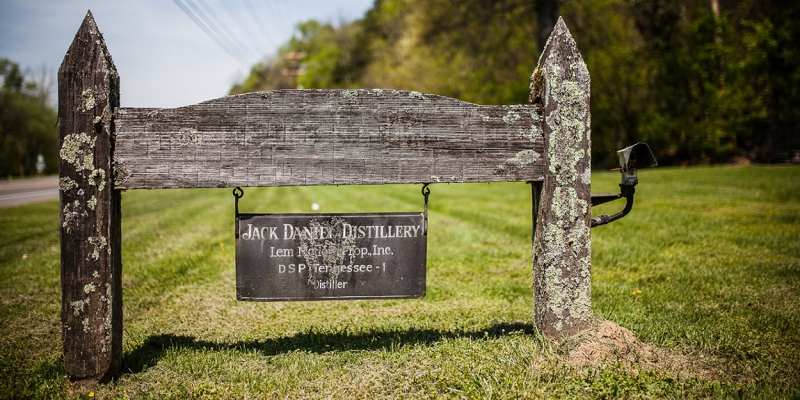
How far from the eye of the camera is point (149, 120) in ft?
9.36

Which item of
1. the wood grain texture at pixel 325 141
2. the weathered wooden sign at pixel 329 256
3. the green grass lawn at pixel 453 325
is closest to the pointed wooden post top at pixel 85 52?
the wood grain texture at pixel 325 141

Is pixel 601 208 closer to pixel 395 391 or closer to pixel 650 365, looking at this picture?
pixel 650 365

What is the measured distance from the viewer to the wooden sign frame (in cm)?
276

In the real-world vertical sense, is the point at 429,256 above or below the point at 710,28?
below

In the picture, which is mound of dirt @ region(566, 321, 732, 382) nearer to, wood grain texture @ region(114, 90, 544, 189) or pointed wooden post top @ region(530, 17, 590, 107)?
wood grain texture @ region(114, 90, 544, 189)

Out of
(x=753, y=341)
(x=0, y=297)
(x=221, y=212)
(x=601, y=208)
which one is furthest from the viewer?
(x=221, y=212)

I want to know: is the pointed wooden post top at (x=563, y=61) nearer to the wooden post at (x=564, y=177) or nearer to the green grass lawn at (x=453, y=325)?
the wooden post at (x=564, y=177)

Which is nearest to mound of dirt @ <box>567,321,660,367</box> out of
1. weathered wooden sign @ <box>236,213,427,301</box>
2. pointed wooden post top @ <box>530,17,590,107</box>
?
weathered wooden sign @ <box>236,213,427,301</box>

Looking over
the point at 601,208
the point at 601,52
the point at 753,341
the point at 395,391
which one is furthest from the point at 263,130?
the point at 601,52

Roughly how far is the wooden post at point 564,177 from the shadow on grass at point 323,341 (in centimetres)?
49

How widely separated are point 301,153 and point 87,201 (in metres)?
1.20

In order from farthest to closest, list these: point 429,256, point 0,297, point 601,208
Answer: point 601,208
point 429,256
point 0,297

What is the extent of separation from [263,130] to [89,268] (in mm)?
1238

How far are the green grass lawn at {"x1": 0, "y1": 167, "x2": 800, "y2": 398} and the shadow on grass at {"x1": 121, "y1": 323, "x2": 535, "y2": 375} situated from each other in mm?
16
